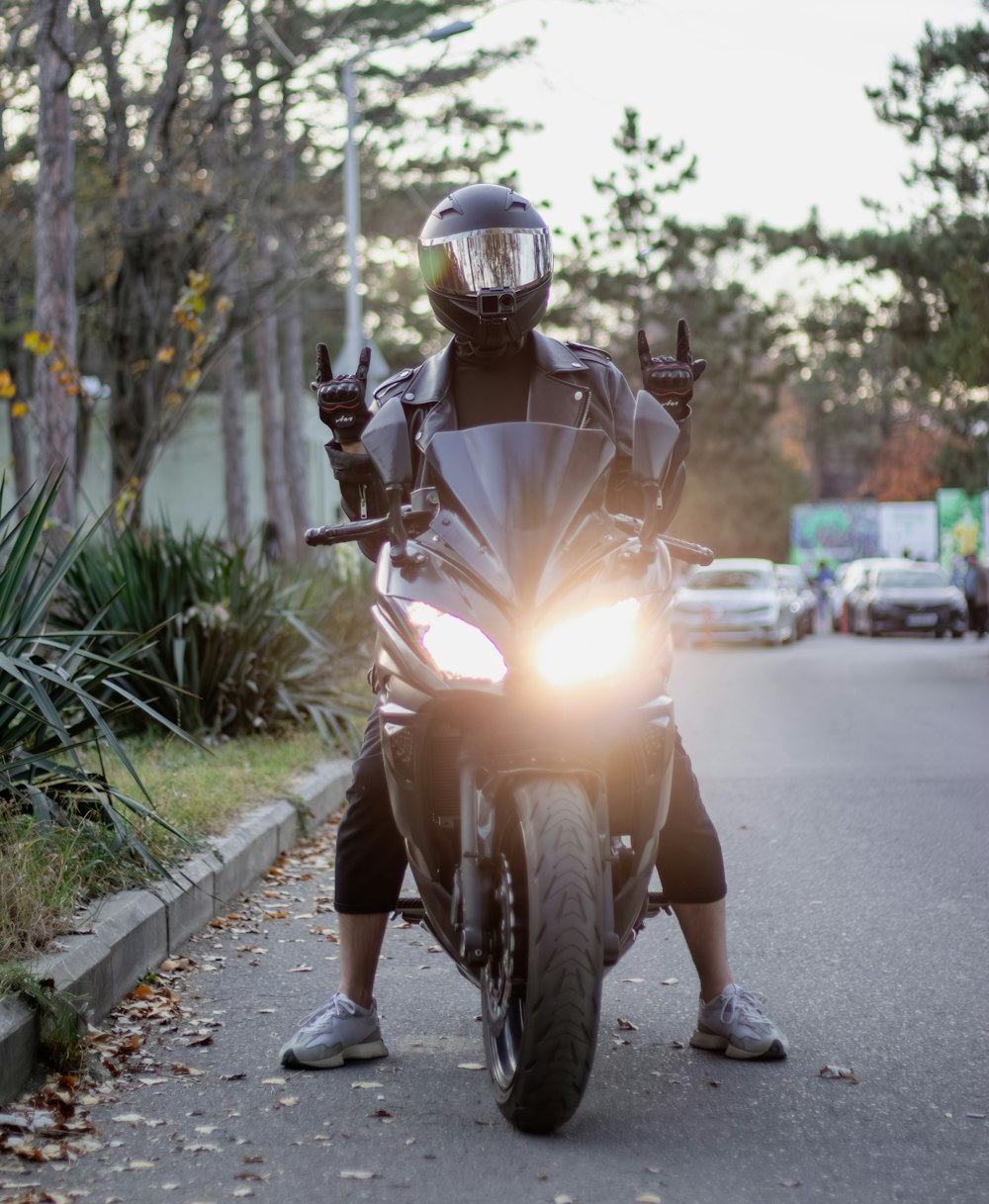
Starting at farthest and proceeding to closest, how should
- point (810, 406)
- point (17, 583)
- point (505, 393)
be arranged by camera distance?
point (810, 406), point (17, 583), point (505, 393)

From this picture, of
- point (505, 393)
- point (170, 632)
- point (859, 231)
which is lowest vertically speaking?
point (170, 632)

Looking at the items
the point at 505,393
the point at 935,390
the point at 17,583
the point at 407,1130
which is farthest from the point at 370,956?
the point at 935,390

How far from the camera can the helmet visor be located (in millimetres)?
3926

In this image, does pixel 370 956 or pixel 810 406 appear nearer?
pixel 370 956

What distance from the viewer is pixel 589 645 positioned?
3539mm

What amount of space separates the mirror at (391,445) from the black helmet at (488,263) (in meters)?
0.28

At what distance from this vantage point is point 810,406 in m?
86.8

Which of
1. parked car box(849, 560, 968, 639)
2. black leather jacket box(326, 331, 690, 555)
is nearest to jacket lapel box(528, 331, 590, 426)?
black leather jacket box(326, 331, 690, 555)

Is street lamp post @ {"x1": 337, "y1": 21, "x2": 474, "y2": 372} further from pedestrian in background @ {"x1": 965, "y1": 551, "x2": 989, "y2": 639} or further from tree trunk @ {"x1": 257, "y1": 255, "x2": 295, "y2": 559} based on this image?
pedestrian in background @ {"x1": 965, "y1": 551, "x2": 989, "y2": 639}

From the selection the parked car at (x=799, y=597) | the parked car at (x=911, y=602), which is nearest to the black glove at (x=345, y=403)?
the parked car at (x=799, y=597)

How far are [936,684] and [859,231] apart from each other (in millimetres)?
12643

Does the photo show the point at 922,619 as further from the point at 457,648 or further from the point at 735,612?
the point at 457,648

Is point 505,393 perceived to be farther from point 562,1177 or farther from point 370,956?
point 562,1177

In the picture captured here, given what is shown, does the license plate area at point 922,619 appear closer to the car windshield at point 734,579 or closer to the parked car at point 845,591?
the parked car at point 845,591
